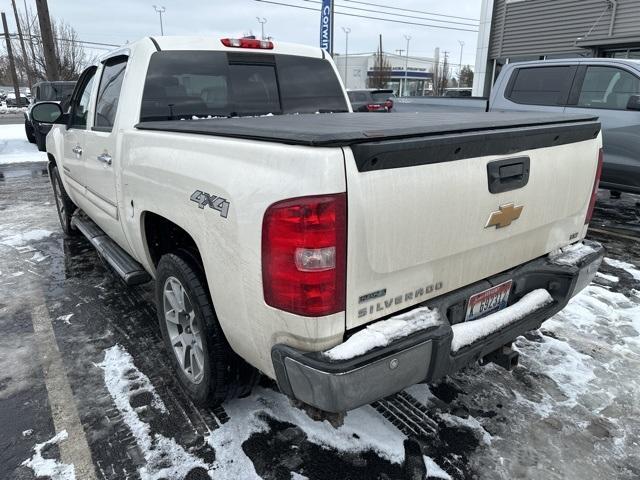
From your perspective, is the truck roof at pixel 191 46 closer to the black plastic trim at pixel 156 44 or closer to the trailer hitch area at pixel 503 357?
the black plastic trim at pixel 156 44

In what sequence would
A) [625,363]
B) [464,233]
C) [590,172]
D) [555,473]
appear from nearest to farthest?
1. [464,233]
2. [555,473]
3. [590,172]
4. [625,363]

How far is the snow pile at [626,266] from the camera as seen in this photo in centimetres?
489

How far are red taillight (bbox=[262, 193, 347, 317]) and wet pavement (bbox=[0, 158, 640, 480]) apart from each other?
1047 mm

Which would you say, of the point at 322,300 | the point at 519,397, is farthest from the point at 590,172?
the point at 322,300

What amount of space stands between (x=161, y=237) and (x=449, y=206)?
1.88 m

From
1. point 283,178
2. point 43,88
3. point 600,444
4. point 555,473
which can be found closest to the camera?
point 283,178

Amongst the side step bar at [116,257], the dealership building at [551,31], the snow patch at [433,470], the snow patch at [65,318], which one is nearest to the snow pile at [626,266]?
the snow patch at [433,470]

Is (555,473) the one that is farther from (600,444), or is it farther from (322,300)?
(322,300)

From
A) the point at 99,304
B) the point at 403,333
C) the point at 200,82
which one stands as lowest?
the point at 99,304

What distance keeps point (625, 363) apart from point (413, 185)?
2.44 metres

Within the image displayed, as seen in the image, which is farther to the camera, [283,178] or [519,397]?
[519,397]

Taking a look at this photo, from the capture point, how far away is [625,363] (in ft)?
10.8

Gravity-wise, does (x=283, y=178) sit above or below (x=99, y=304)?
above

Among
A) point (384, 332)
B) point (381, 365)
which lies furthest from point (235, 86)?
point (381, 365)
